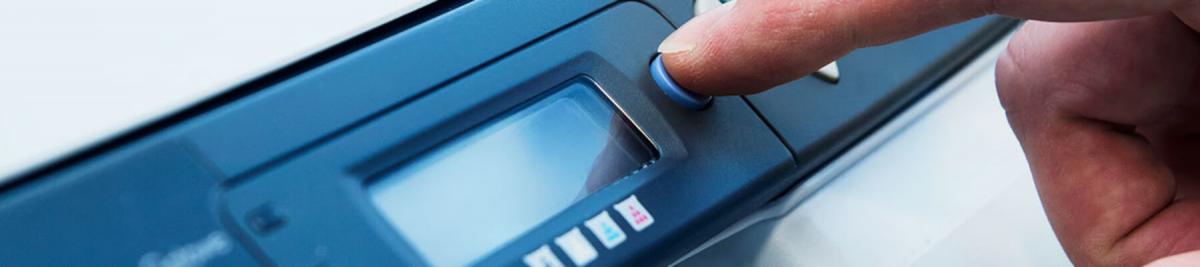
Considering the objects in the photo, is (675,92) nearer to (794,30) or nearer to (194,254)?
(794,30)

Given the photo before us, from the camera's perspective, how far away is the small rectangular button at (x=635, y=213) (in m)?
0.44

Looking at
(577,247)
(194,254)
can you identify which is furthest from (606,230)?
(194,254)

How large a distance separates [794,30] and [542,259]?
128 mm

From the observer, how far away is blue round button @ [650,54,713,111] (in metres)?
0.48

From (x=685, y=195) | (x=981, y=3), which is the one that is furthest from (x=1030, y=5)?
(x=685, y=195)

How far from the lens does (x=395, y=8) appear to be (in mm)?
478

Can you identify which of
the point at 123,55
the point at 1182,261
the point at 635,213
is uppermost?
the point at 123,55

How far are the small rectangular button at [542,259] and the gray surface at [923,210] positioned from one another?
0.33 ft

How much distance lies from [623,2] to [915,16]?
0.13 metres

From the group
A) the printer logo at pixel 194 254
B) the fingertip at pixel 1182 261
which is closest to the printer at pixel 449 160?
the printer logo at pixel 194 254

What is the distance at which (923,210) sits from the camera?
1.82 ft

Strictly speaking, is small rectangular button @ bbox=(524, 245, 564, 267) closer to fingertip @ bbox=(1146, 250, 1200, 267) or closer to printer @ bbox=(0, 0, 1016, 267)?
printer @ bbox=(0, 0, 1016, 267)

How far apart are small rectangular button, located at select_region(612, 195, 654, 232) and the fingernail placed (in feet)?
0.22

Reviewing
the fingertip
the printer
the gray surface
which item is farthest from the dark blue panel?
the fingertip
